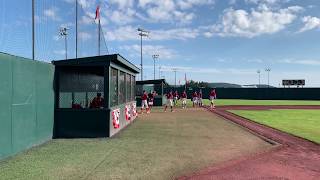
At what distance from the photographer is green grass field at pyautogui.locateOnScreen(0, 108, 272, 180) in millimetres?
9367

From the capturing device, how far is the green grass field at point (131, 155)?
9367 mm

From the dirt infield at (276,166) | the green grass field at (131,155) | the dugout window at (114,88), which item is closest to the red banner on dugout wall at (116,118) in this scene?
the dugout window at (114,88)

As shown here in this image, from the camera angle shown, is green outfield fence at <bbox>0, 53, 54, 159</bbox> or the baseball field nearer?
the baseball field

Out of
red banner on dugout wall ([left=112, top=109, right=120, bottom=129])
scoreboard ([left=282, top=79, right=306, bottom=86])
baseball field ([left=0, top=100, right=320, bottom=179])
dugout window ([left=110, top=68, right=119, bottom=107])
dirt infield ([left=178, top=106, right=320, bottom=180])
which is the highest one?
scoreboard ([left=282, top=79, right=306, bottom=86])

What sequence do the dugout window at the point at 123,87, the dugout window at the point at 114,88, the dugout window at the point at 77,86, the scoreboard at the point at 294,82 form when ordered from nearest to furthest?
the dugout window at the point at 77,86
the dugout window at the point at 114,88
the dugout window at the point at 123,87
the scoreboard at the point at 294,82

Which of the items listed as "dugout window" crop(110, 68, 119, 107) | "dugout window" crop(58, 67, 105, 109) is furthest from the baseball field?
"dugout window" crop(58, 67, 105, 109)

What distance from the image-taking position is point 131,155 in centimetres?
1188

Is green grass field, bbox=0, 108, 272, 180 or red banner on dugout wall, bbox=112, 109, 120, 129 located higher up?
red banner on dugout wall, bbox=112, 109, 120, 129

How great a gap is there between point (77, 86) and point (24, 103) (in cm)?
696

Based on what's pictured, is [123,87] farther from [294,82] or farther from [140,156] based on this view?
[294,82]

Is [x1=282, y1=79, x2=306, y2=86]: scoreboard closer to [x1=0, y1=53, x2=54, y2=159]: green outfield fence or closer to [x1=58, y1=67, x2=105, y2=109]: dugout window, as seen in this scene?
[x1=58, y1=67, x2=105, y2=109]: dugout window

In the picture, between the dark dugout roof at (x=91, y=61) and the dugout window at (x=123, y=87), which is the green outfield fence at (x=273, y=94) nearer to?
the dugout window at (x=123, y=87)

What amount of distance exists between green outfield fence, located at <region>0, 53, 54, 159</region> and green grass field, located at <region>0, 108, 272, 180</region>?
0.45m

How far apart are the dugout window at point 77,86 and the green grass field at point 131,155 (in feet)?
8.76
